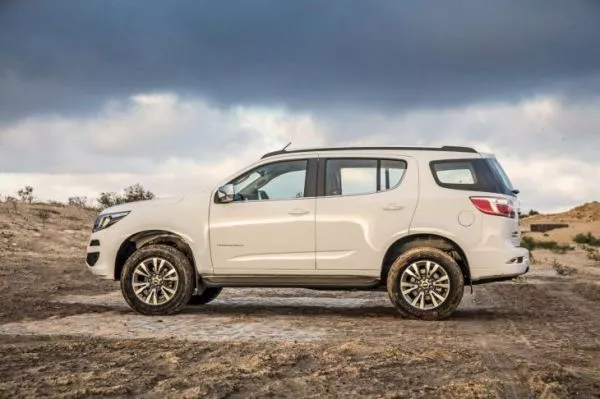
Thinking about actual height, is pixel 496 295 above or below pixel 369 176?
below

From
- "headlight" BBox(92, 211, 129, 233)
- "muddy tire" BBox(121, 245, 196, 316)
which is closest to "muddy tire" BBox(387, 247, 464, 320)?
"muddy tire" BBox(121, 245, 196, 316)

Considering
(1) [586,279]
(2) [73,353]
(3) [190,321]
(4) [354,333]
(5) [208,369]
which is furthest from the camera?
(1) [586,279]

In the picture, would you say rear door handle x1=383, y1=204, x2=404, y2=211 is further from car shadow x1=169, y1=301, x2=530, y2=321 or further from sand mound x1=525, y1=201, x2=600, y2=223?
sand mound x1=525, y1=201, x2=600, y2=223

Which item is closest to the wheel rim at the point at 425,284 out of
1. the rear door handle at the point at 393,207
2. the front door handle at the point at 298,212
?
the rear door handle at the point at 393,207

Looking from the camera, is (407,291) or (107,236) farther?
(107,236)

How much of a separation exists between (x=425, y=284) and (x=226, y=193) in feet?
8.30

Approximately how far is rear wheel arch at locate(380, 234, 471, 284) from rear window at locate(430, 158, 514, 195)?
62 cm

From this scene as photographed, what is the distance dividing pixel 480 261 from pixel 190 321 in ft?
10.9

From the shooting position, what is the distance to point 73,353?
22.8 feet

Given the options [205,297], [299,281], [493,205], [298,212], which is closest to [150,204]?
[205,297]


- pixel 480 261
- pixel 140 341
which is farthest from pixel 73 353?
pixel 480 261

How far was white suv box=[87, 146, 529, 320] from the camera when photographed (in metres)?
9.47

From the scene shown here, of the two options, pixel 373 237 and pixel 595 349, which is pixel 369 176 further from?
pixel 595 349

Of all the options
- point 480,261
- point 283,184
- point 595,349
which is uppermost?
point 283,184
